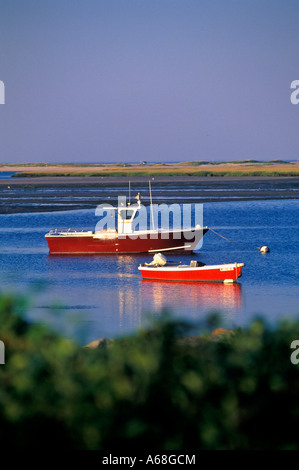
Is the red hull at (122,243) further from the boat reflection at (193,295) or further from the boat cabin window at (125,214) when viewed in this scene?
the boat reflection at (193,295)

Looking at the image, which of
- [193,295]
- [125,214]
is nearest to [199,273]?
[193,295]

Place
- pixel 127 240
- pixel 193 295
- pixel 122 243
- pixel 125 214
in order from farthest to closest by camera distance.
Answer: pixel 122 243 → pixel 127 240 → pixel 125 214 → pixel 193 295

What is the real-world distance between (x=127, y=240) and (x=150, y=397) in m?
35.5

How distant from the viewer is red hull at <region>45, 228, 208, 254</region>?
41531 mm

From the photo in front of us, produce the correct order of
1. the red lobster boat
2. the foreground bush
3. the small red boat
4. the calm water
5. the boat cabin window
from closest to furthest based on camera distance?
1. the foreground bush
2. the calm water
3. the small red boat
4. the red lobster boat
5. the boat cabin window

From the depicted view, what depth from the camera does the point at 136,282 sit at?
3319 cm

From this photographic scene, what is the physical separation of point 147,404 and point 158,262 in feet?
89.7

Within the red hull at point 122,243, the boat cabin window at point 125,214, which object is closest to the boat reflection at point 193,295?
the red hull at point 122,243

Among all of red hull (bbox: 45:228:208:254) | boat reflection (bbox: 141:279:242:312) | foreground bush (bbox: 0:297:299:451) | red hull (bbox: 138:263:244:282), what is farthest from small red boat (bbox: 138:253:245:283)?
foreground bush (bbox: 0:297:299:451)

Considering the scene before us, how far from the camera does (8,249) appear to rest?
45.3 meters

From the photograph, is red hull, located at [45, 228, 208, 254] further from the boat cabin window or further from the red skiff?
the red skiff

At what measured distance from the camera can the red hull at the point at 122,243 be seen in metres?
41.5

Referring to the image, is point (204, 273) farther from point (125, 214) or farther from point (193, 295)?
point (125, 214)

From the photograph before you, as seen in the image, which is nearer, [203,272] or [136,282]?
[203,272]
